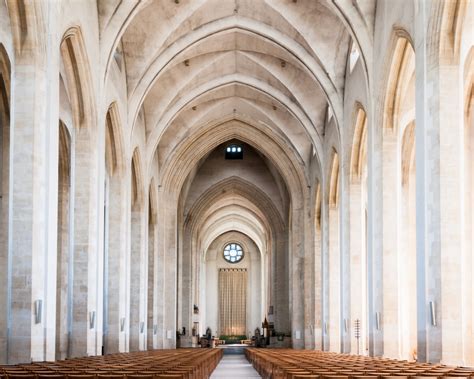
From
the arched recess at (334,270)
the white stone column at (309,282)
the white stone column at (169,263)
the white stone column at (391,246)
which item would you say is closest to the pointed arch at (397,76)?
the white stone column at (391,246)

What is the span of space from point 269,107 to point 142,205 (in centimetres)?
785

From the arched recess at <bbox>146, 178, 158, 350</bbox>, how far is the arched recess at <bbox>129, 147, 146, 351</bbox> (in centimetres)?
359

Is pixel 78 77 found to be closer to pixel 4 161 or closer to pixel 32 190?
pixel 4 161

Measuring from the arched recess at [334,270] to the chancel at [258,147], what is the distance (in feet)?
0.28

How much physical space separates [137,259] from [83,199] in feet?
33.5

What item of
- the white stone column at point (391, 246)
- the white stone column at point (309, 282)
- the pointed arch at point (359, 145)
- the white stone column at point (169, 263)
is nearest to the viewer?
the white stone column at point (391, 246)

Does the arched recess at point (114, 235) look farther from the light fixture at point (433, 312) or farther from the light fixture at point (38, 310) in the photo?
the light fixture at point (433, 312)

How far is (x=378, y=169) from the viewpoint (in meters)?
22.1

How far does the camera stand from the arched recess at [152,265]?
36.3 m

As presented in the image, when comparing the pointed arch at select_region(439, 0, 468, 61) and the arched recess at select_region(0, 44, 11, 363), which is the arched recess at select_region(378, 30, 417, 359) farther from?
the arched recess at select_region(0, 44, 11, 363)

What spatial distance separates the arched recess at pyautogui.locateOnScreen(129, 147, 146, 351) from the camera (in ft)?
102

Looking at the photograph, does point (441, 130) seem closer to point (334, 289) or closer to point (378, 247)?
point (378, 247)

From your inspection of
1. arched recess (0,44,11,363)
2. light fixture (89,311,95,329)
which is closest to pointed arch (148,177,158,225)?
arched recess (0,44,11,363)

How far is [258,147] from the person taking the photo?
38.4 metres
